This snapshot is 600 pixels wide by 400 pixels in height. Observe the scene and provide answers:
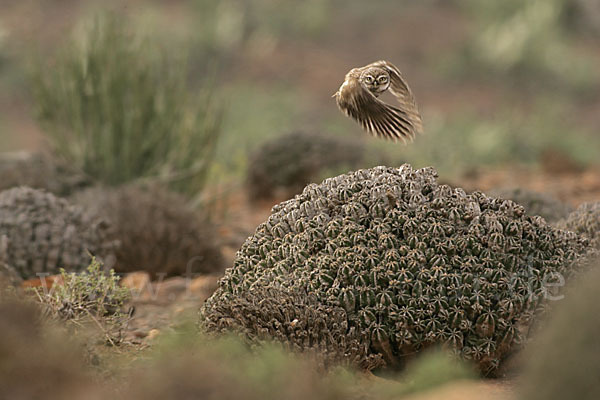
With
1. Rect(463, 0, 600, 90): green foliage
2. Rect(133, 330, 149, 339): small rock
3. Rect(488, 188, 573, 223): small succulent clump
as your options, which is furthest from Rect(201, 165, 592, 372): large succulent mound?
Rect(463, 0, 600, 90): green foliage

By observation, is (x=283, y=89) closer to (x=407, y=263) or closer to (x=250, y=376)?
(x=407, y=263)

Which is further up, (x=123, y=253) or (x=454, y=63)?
(x=454, y=63)

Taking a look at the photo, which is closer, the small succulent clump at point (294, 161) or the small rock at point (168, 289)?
the small rock at point (168, 289)

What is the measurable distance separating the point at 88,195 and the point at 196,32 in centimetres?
1770

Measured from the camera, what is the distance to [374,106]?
3.88 meters

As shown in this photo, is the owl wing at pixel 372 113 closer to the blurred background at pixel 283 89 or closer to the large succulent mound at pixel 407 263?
the large succulent mound at pixel 407 263

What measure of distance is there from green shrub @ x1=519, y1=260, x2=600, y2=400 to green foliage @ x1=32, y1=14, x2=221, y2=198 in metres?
5.39

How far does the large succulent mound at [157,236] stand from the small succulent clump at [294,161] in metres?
3.10

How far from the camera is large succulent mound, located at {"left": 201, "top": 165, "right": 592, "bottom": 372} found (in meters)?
3.46

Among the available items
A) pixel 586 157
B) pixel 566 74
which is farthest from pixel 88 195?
pixel 566 74

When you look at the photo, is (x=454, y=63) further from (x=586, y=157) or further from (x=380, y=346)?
(x=380, y=346)

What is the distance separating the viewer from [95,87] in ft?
24.2

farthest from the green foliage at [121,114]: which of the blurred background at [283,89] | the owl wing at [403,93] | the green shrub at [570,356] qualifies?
the green shrub at [570,356]

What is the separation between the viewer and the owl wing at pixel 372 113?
3857 millimetres
